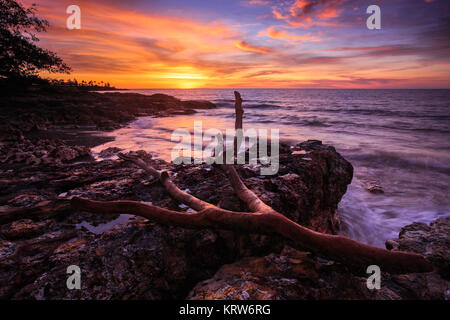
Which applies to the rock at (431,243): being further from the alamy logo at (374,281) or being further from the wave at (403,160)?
the wave at (403,160)

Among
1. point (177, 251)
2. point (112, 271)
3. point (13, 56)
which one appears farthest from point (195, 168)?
point (13, 56)

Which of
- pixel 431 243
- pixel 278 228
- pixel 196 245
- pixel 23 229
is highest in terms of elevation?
pixel 278 228

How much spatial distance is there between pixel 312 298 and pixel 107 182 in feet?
10.2

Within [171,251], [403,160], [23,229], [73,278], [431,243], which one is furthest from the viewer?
[403,160]

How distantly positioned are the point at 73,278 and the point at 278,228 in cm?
163

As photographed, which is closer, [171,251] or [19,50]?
[171,251]

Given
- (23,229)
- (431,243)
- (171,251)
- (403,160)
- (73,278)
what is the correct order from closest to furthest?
(73,278)
(171,251)
(23,229)
(431,243)
(403,160)

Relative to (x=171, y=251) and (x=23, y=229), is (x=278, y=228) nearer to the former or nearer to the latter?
(x=171, y=251)

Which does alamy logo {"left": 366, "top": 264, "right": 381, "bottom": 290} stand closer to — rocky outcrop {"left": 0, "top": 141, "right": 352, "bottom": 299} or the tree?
rocky outcrop {"left": 0, "top": 141, "right": 352, "bottom": 299}

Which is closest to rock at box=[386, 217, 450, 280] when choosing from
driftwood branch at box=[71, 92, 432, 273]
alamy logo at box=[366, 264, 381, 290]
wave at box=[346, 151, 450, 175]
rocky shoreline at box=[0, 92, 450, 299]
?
rocky shoreline at box=[0, 92, 450, 299]

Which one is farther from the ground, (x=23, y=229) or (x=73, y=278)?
(x=23, y=229)

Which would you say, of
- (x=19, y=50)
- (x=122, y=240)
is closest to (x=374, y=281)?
(x=122, y=240)

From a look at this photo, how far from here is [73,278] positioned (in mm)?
1520

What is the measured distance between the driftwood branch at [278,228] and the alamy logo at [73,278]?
486 millimetres
